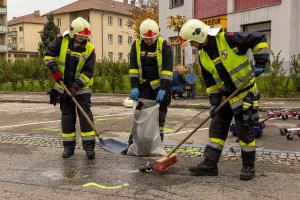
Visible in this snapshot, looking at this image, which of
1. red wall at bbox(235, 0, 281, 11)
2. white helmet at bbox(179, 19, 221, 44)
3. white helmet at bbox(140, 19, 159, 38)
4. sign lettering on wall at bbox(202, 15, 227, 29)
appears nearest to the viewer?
white helmet at bbox(179, 19, 221, 44)

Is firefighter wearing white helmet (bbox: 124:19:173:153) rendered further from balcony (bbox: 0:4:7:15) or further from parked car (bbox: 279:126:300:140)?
balcony (bbox: 0:4:7:15)

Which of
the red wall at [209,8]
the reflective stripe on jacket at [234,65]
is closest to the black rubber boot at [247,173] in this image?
the reflective stripe on jacket at [234,65]

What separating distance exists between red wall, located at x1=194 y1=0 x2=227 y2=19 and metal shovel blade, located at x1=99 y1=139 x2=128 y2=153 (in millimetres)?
18881

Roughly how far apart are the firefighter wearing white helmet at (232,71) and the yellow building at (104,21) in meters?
58.8

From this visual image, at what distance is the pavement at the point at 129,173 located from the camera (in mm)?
4727

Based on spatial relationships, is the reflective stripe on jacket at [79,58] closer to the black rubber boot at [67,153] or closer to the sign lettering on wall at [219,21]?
the black rubber boot at [67,153]

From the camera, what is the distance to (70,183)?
16.8 feet

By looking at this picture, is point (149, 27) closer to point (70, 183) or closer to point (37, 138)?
point (70, 183)

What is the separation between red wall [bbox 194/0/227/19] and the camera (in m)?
24.9

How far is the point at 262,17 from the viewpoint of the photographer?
2233 cm

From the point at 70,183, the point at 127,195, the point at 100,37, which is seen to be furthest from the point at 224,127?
the point at 100,37

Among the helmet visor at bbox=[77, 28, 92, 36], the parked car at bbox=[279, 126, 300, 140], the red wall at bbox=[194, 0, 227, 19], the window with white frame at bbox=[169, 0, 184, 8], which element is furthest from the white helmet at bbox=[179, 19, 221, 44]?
the window with white frame at bbox=[169, 0, 184, 8]

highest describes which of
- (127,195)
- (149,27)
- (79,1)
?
(79,1)

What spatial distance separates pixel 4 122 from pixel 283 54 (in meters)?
14.7
